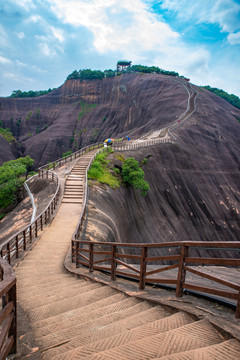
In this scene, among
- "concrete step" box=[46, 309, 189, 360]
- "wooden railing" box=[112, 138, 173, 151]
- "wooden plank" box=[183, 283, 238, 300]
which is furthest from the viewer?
"wooden railing" box=[112, 138, 173, 151]

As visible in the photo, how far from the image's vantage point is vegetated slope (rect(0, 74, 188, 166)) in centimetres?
5634

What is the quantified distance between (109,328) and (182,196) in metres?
27.8

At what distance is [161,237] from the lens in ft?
→ 75.8

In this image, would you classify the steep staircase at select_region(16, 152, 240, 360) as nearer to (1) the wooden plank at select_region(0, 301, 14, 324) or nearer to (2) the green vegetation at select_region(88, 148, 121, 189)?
(1) the wooden plank at select_region(0, 301, 14, 324)

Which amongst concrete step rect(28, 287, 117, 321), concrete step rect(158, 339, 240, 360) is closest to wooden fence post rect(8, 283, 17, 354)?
concrete step rect(28, 287, 117, 321)

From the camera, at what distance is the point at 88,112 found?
231ft

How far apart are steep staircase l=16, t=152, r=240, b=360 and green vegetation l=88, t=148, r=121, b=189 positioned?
48.1 ft

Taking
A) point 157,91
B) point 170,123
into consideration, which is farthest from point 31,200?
point 157,91

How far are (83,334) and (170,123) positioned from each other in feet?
157

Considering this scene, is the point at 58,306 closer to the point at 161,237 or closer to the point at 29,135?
the point at 161,237

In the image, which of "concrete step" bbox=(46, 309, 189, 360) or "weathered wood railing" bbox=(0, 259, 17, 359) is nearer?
"weathered wood railing" bbox=(0, 259, 17, 359)

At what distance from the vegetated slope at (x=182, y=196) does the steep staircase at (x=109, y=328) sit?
22.7 feet

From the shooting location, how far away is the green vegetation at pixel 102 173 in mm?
20419

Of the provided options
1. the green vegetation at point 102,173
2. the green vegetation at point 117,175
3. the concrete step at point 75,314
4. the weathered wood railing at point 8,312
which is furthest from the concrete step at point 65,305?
the green vegetation at point 117,175
